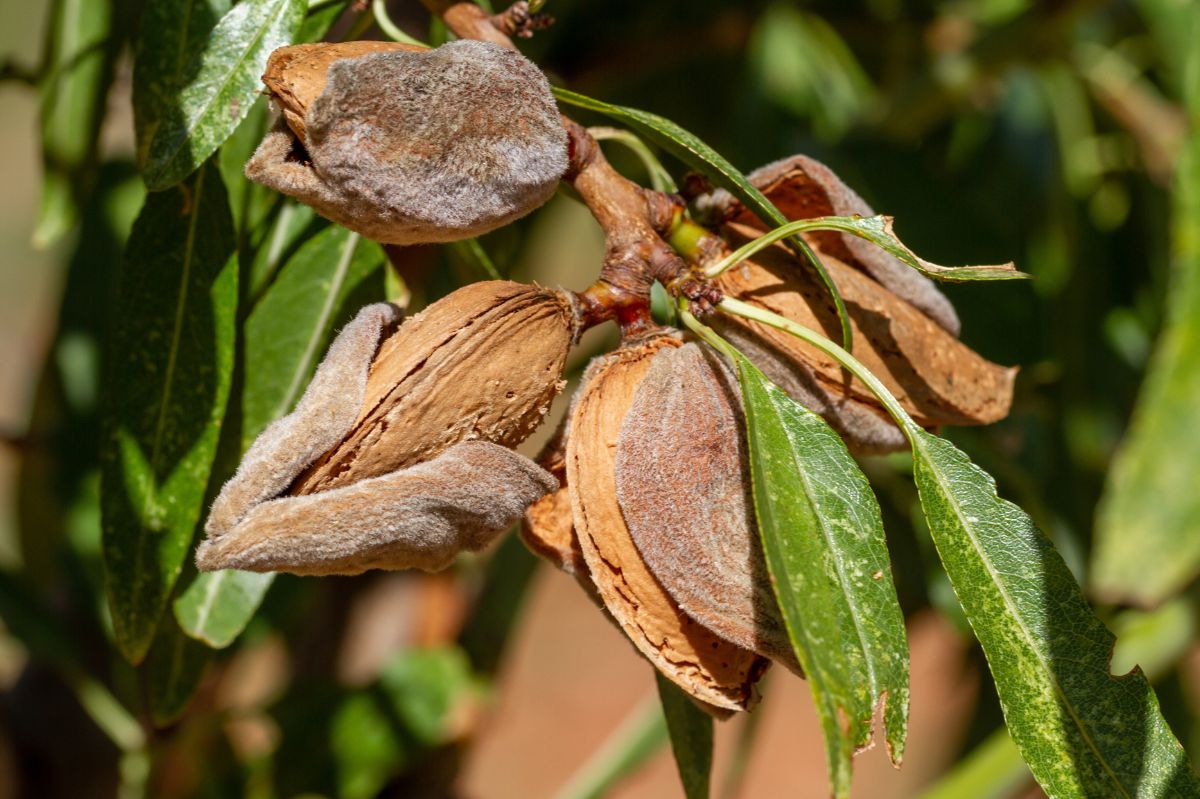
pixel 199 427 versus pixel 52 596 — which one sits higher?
pixel 199 427

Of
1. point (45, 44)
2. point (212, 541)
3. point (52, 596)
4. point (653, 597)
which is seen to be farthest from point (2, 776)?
point (653, 597)

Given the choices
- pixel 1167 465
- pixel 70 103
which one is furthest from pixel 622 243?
pixel 1167 465

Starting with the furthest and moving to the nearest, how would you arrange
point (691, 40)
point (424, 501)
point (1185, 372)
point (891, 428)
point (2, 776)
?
1. point (691, 40)
2. point (2, 776)
3. point (1185, 372)
4. point (891, 428)
5. point (424, 501)

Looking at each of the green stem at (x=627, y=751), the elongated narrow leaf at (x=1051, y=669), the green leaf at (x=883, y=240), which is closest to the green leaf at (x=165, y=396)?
the green leaf at (x=883, y=240)

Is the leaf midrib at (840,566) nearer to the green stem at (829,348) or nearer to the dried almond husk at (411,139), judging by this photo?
the green stem at (829,348)

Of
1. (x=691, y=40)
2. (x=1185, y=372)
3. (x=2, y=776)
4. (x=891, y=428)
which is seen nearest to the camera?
(x=891, y=428)

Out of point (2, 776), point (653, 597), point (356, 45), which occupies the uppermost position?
point (356, 45)

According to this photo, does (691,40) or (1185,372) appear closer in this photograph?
(1185,372)

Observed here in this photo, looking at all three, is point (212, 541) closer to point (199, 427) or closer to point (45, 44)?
point (199, 427)
